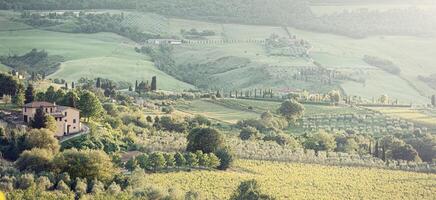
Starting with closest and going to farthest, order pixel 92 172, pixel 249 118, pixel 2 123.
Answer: pixel 92 172 < pixel 2 123 < pixel 249 118

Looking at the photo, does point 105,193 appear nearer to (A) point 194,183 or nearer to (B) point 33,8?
(A) point 194,183

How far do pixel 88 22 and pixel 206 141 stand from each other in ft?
278

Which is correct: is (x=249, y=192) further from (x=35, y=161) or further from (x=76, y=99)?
(x=76, y=99)

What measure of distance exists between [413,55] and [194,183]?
90834mm

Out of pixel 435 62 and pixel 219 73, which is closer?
pixel 219 73

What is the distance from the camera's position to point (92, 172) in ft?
179

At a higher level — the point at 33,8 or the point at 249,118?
the point at 33,8

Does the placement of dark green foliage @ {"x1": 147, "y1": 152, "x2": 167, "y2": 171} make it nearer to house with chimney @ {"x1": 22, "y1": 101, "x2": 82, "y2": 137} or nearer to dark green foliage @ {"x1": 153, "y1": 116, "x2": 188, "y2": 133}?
house with chimney @ {"x1": 22, "y1": 101, "x2": 82, "y2": 137}

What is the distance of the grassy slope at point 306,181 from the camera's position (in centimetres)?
5712

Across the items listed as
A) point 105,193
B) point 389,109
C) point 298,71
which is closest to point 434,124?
point 389,109

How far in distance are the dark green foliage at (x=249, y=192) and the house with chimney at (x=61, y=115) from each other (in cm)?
1485

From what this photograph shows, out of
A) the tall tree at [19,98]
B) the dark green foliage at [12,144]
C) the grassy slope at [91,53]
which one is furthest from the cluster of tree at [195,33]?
the dark green foliage at [12,144]

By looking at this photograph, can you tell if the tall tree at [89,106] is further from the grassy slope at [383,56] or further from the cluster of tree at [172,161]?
the grassy slope at [383,56]

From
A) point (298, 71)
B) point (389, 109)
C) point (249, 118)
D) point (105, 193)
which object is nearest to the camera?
point (105, 193)
